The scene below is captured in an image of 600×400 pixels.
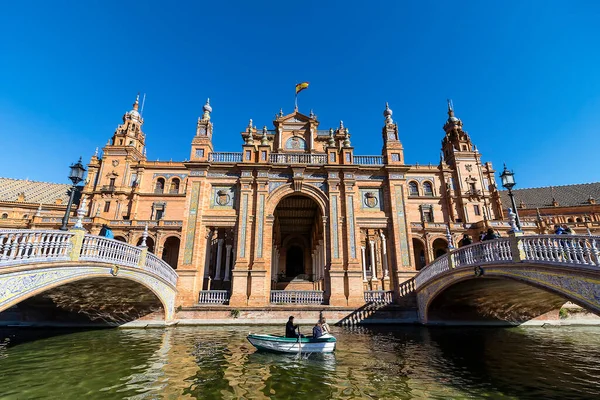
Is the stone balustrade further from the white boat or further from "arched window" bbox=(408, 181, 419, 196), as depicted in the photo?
"arched window" bbox=(408, 181, 419, 196)

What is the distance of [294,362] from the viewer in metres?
9.04

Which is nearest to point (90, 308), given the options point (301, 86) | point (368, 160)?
point (368, 160)

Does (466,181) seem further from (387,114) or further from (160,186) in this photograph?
(160,186)

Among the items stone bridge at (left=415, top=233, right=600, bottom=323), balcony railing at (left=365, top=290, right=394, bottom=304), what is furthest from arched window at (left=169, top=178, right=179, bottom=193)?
stone bridge at (left=415, top=233, right=600, bottom=323)

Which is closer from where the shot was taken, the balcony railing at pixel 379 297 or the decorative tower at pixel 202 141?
the balcony railing at pixel 379 297

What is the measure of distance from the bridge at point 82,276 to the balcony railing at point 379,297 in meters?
11.9

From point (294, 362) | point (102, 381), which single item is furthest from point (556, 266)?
point (102, 381)

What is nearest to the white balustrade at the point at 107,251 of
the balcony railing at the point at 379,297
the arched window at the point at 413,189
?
the balcony railing at the point at 379,297

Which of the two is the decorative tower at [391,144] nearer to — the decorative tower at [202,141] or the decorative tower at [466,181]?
the decorative tower at [202,141]

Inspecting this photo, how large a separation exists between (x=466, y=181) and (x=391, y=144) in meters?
25.8

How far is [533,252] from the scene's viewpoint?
8219mm

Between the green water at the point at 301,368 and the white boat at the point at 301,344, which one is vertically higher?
the white boat at the point at 301,344

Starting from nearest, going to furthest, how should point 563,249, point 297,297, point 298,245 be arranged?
point 563,249 → point 297,297 → point 298,245

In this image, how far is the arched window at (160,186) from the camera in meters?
40.7
